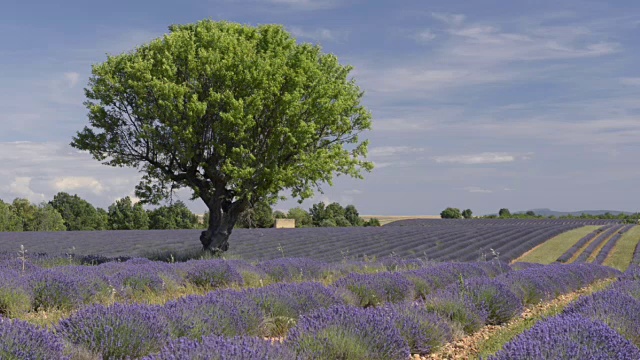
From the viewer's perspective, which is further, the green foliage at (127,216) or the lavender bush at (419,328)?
the green foliage at (127,216)

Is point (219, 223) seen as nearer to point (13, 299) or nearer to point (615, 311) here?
point (13, 299)

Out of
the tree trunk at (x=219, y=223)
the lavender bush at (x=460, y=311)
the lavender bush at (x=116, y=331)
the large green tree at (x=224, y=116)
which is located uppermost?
the large green tree at (x=224, y=116)

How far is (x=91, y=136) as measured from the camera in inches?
685

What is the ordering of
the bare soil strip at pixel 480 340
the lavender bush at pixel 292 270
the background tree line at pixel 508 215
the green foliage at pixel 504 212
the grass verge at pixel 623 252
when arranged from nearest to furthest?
the bare soil strip at pixel 480 340 → the lavender bush at pixel 292 270 → the grass verge at pixel 623 252 → the background tree line at pixel 508 215 → the green foliage at pixel 504 212

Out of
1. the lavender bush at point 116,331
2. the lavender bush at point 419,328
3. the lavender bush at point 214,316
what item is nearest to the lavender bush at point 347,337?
the lavender bush at point 419,328

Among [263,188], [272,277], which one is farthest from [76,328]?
[263,188]

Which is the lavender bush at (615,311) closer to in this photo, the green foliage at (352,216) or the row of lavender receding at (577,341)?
the row of lavender receding at (577,341)

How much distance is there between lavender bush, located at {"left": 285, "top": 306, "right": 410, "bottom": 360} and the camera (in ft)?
15.8

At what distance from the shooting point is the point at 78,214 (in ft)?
184

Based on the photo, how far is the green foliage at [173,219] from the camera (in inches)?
2037

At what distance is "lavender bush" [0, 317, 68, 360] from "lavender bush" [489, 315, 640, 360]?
300 centimetres

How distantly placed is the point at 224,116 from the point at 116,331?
34.7ft

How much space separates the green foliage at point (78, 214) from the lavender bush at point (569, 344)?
5438 cm

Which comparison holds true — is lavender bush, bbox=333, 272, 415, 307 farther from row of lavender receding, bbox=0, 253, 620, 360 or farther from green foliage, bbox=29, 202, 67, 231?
green foliage, bbox=29, 202, 67, 231
